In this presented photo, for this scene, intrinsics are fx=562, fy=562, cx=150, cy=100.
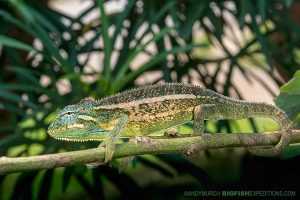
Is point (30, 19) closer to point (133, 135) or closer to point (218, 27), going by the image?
point (218, 27)

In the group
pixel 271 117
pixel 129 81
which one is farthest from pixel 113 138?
pixel 129 81

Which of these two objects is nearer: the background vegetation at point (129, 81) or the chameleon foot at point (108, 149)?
the chameleon foot at point (108, 149)

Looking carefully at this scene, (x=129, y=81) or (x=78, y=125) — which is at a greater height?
(x=129, y=81)

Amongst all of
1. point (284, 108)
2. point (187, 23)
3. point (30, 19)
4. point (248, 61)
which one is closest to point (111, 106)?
point (284, 108)

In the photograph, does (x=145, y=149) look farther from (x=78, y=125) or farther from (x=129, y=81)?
(x=129, y=81)

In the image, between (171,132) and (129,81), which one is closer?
(171,132)

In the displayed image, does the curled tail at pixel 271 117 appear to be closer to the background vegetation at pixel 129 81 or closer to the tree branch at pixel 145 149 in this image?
the tree branch at pixel 145 149

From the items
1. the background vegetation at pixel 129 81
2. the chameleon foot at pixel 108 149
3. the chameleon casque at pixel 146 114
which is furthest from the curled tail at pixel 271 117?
the background vegetation at pixel 129 81

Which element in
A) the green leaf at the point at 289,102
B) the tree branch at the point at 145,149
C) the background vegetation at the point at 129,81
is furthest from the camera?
the background vegetation at the point at 129,81
